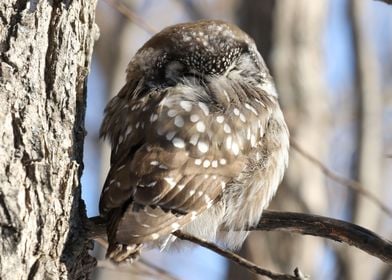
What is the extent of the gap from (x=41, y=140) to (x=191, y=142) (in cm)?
70

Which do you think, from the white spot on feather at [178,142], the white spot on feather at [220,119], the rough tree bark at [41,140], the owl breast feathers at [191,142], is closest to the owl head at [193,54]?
the owl breast feathers at [191,142]

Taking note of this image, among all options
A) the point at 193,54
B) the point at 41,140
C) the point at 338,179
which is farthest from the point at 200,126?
the point at 338,179

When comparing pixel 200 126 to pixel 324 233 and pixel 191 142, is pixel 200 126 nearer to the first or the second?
pixel 191 142

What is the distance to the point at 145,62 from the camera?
3902 mm

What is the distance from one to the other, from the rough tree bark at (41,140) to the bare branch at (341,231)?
707 millimetres

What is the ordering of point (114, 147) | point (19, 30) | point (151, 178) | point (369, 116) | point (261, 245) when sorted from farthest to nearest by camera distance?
point (369, 116) < point (261, 245) < point (114, 147) < point (151, 178) < point (19, 30)

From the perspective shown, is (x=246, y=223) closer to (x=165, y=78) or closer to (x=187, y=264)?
(x=165, y=78)

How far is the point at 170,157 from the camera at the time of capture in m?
3.11

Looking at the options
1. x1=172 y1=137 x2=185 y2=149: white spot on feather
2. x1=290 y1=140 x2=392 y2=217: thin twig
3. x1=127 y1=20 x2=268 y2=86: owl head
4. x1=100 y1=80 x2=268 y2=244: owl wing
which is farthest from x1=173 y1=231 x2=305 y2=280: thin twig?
x1=290 y1=140 x2=392 y2=217: thin twig

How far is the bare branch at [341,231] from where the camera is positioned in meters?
2.90

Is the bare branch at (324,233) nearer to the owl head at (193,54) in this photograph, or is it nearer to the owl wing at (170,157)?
the owl wing at (170,157)

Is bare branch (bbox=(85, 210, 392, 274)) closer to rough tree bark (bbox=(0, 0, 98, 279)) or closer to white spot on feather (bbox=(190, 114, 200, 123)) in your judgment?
rough tree bark (bbox=(0, 0, 98, 279))

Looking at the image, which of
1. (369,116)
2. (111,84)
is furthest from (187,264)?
(369,116)

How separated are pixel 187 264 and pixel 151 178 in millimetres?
8887
